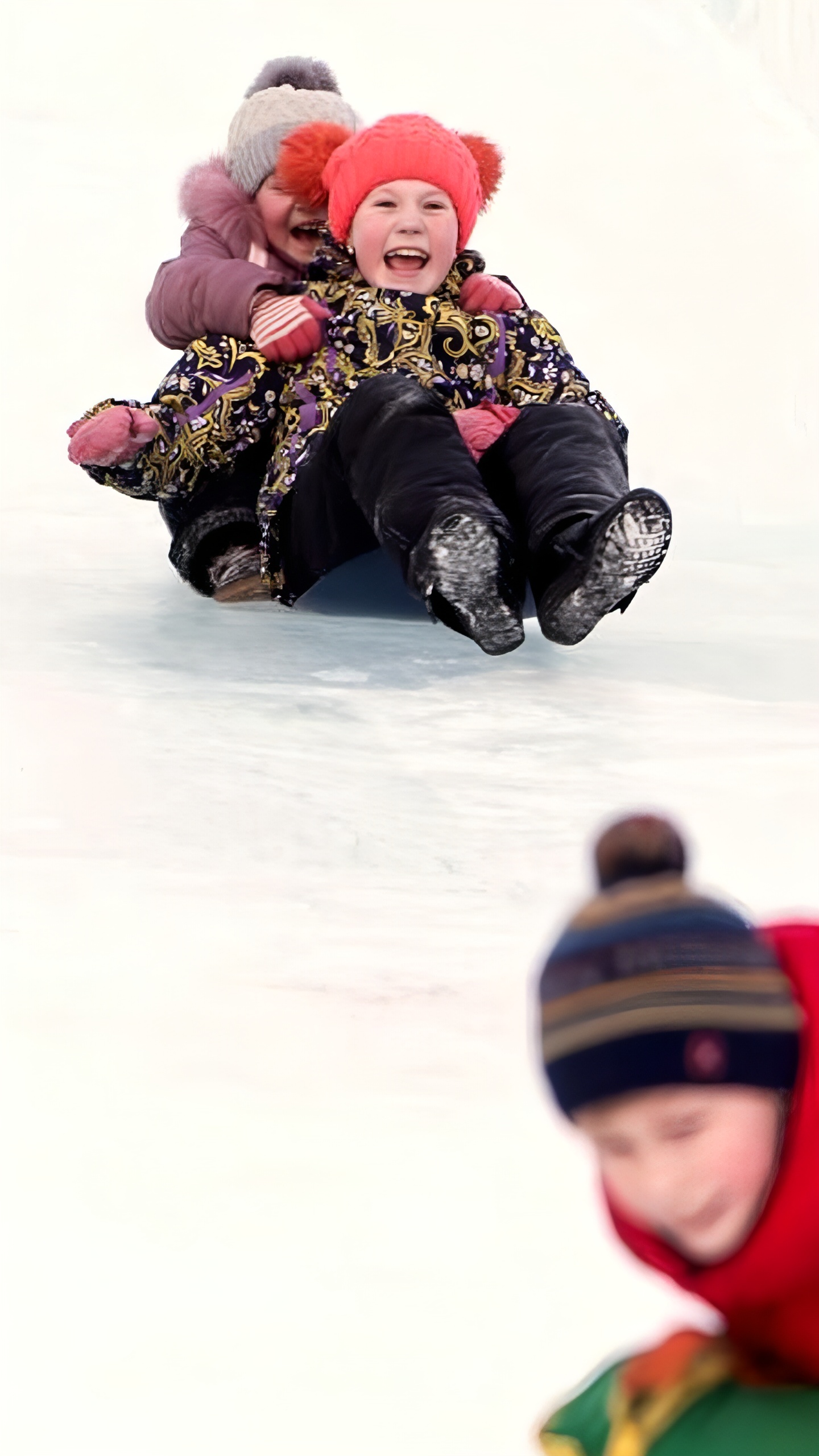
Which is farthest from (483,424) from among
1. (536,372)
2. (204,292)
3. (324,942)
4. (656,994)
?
(656,994)

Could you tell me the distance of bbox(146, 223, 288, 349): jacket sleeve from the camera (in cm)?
163

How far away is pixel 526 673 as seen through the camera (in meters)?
1.40

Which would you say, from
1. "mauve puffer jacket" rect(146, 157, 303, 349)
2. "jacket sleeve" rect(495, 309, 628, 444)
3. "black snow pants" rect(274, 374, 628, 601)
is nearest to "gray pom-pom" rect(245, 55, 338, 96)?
"mauve puffer jacket" rect(146, 157, 303, 349)

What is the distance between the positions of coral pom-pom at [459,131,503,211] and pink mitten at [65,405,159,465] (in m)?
0.44

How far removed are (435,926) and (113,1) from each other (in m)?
3.96

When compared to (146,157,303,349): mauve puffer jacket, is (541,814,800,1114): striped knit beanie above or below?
above

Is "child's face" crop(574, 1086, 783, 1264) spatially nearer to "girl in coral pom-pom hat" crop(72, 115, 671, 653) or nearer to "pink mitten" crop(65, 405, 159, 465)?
"girl in coral pom-pom hat" crop(72, 115, 671, 653)

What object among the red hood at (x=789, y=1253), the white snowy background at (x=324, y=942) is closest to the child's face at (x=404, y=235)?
the white snowy background at (x=324, y=942)

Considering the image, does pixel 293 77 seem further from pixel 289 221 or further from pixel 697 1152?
pixel 697 1152

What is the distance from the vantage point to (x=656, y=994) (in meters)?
0.45

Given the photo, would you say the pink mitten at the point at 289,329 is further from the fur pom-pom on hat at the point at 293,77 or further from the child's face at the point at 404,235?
the fur pom-pom on hat at the point at 293,77

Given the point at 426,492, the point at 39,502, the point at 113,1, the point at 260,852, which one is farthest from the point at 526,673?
the point at 113,1

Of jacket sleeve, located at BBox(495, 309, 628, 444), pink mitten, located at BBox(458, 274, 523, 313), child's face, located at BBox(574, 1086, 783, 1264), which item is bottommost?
jacket sleeve, located at BBox(495, 309, 628, 444)

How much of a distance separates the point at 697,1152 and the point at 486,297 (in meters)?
1.30
